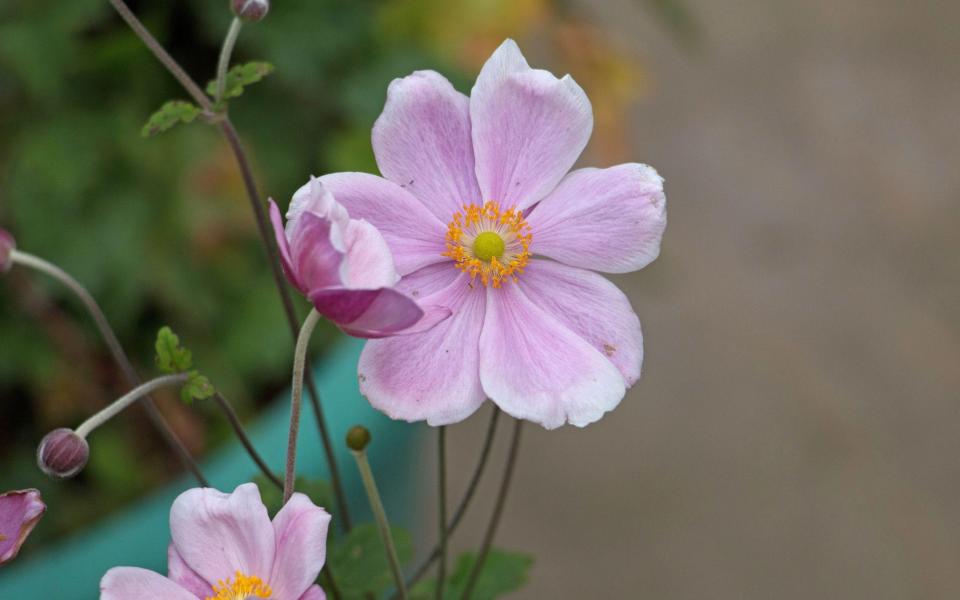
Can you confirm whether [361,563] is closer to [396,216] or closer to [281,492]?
[281,492]

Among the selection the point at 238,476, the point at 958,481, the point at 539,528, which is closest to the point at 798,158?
the point at 958,481

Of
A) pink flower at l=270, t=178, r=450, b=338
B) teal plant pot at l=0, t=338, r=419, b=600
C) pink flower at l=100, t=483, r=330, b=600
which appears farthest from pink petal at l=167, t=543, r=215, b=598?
teal plant pot at l=0, t=338, r=419, b=600

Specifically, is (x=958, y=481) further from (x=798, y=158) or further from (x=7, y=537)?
(x=7, y=537)

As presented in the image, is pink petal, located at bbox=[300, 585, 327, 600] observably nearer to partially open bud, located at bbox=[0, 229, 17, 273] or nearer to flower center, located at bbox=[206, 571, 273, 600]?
flower center, located at bbox=[206, 571, 273, 600]

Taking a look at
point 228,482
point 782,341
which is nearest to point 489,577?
point 228,482

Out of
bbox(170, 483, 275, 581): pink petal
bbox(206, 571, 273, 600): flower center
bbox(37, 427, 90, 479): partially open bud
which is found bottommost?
bbox(206, 571, 273, 600): flower center

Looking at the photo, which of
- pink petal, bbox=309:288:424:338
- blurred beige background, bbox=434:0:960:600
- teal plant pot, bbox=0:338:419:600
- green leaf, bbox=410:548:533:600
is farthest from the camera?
blurred beige background, bbox=434:0:960:600

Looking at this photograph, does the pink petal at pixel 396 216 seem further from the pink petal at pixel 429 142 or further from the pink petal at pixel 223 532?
the pink petal at pixel 223 532
